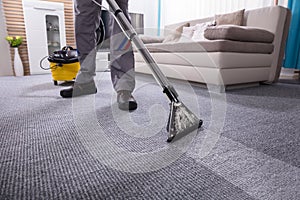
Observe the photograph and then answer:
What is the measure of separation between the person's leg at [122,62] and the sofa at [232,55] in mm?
352

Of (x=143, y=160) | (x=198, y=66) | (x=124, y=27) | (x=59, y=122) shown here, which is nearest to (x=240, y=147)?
(x=143, y=160)

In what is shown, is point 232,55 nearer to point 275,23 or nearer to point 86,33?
point 275,23

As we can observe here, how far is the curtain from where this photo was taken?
206 centimetres

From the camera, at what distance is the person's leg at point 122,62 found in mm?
1006

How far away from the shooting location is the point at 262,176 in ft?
1.50

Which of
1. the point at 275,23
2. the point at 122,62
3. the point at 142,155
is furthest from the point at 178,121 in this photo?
the point at 275,23

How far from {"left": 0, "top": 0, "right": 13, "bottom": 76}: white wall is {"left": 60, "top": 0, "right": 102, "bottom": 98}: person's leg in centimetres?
190

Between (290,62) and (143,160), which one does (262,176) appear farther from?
(290,62)

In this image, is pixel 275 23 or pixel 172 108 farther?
pixel 275 23

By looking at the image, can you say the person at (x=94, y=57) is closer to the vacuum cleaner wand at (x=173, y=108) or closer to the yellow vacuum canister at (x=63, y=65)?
the vacuum cleaner wand at (x=173, y=108)

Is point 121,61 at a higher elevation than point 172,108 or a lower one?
higher

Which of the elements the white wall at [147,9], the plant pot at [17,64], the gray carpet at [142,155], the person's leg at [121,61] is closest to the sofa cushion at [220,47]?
the person's leg at [121,61]

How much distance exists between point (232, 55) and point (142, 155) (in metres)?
1.19

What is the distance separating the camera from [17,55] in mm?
2480
